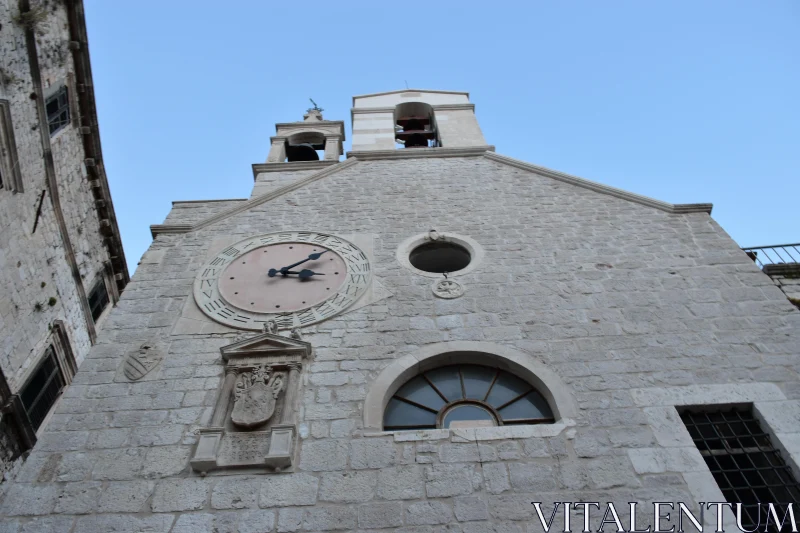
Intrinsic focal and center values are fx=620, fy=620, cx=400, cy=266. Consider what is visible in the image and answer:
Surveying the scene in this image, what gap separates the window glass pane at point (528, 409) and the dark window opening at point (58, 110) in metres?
8.70

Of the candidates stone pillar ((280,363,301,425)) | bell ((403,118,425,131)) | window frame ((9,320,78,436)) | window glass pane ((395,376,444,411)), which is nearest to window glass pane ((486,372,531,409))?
window glass pane ((395,376,444,411))

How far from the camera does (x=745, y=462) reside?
456 centimetres

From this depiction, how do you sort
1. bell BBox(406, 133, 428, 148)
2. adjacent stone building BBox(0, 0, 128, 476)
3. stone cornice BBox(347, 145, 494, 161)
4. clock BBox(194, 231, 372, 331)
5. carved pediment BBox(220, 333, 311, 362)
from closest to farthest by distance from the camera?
carved pediment BBox(220, 333, 311, 362) < clock BBox(194, 231, 372, 331) < adjacent stone building BBox(0, 0, 128, 476) < stone cornice BBox(347, 145, 494, 161) < bell BBox(406, 133, 428, 148)

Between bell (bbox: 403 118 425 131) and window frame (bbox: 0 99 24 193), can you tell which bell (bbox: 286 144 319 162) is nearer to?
bell (bbox: 403 118 425 131)

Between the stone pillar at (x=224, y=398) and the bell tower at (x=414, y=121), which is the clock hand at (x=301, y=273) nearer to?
the stone pillar at (x=224, y=398)

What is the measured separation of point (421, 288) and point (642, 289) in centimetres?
215

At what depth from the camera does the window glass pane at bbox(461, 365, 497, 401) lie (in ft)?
17.1

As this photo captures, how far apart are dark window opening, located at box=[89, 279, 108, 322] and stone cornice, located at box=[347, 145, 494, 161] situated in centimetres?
568

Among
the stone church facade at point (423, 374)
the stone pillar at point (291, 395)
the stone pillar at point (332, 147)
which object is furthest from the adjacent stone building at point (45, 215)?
the stone pillar at point (291, 395)

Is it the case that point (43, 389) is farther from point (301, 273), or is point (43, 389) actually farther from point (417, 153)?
point (417, 153)

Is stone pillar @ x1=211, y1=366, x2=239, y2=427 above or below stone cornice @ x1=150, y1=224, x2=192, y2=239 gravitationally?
below

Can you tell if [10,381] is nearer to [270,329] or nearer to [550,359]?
[270,329]

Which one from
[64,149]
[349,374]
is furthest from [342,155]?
[349,374]

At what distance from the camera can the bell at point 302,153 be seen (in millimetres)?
11703
